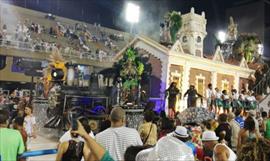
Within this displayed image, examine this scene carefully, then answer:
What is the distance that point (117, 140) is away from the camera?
3.79 metres

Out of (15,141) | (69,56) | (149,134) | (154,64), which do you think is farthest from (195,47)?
(15,141)

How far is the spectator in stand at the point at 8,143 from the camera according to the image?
365 cm

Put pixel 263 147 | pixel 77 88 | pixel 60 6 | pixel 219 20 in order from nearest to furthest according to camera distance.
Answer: pixel 263 147 → pixel 77 88 → pixel 60 6 → pixel 219 20

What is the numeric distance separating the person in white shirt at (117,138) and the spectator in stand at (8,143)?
3.27 feet

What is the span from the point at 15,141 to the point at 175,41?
14.0m

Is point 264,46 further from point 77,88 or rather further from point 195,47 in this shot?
point 77,88

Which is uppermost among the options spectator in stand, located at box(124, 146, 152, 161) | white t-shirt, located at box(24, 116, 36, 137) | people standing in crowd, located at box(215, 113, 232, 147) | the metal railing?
the metal railing

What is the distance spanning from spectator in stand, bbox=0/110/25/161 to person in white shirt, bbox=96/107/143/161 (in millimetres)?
997

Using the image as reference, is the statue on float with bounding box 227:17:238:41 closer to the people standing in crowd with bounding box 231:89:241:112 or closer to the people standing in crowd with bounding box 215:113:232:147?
the people standing in crowd with bounding box 231:89:241:112

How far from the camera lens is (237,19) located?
26516mm

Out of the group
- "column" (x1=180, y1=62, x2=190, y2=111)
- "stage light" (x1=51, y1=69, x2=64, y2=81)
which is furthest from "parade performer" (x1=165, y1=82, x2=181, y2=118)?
"stage light" (x1=51, y1=69, x2=64, y2=81)

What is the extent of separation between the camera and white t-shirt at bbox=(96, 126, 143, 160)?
12.3ft

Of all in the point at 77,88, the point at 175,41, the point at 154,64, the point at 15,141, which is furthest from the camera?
the point at 175,41

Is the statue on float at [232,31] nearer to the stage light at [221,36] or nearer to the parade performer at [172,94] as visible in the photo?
the stage light at [221,36]
